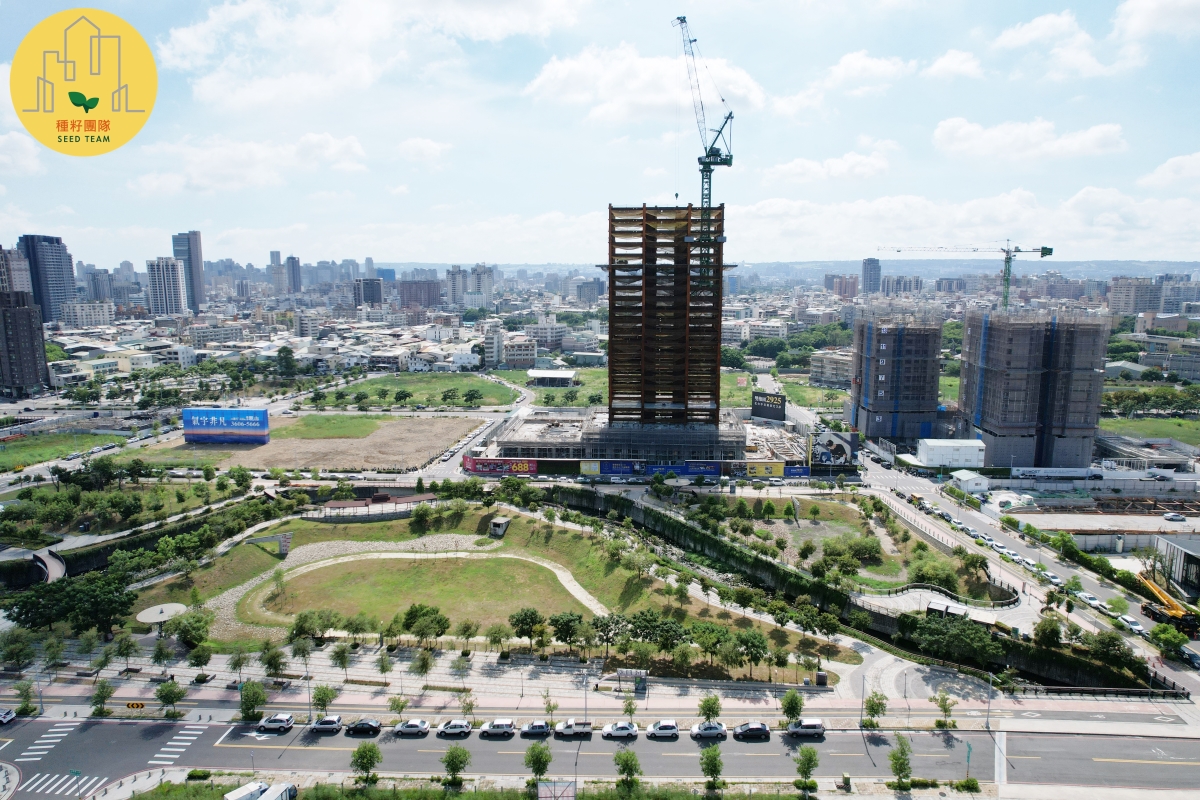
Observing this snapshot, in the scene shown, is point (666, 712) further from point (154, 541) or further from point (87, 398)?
point (87, 398)

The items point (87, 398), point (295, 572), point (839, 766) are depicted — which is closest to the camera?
point (839, 766)

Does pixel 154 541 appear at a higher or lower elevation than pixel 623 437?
lower

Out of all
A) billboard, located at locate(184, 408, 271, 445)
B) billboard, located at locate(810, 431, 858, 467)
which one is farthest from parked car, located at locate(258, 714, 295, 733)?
billboard, located at locate(184, 408, 271, 445)

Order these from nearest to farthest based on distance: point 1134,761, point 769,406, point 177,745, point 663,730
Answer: point 1134,761
point 177,745
point 663,730
point 769,406

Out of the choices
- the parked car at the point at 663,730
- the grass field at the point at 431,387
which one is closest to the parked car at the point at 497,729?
the parked car at the point at 663,730

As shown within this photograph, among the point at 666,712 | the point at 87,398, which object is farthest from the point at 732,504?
the point at 87,398

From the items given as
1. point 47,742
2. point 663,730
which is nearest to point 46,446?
point 47,742

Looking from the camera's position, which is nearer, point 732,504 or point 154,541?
point 154,541

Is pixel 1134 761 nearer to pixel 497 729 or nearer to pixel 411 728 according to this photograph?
pixel 497 729
